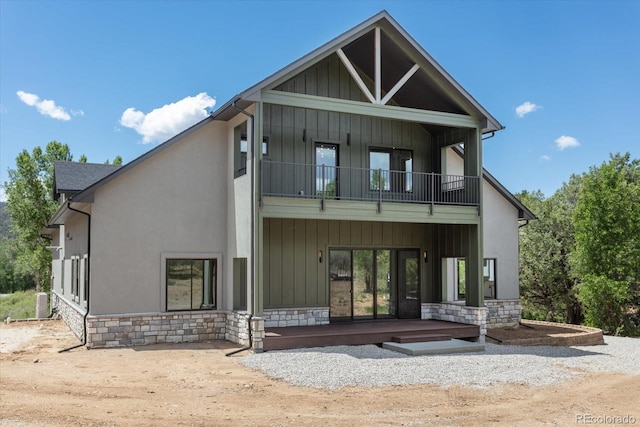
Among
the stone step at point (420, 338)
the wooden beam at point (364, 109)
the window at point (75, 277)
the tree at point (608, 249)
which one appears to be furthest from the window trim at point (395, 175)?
the window at point (75, 277)

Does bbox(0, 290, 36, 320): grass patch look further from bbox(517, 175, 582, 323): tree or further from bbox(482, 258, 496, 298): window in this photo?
bbox(517, 175, 582, 323): tree

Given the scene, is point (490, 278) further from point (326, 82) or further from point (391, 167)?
point (326, 82)

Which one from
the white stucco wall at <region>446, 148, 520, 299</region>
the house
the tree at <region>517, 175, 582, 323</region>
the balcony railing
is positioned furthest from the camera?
the tree at <region>517, 175, 582, 323</region>

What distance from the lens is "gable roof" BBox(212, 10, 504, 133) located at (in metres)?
12.8

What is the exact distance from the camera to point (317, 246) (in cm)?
1521

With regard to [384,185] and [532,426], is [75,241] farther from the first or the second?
[532,426]

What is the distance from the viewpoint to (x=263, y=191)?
1388 centimetres

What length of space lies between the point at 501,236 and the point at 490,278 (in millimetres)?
1442

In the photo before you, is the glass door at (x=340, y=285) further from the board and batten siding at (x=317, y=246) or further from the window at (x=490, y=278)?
the window at (x=490, y=278)

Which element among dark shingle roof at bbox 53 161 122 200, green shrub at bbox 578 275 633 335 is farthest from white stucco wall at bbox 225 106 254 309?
green shrub at bbox 578 275 633 335

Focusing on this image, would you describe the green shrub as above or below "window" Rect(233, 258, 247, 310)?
below

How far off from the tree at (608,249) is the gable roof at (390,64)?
8.19 m

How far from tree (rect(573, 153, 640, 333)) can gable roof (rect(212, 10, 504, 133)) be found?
8.19m

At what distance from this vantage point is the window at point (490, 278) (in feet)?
58.9
